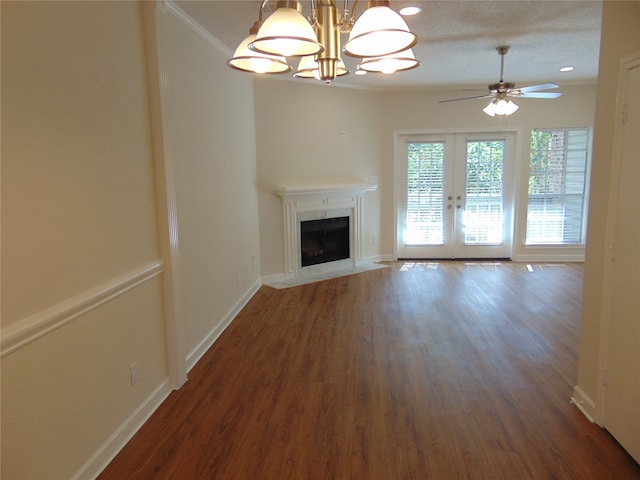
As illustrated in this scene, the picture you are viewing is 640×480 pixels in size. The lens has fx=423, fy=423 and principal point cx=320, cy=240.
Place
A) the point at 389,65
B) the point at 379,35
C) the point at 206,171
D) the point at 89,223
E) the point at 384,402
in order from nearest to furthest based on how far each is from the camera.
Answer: the point at 379,35, the point at 389,65, the point at 89,223, the point at 384,402, the point at 206,171

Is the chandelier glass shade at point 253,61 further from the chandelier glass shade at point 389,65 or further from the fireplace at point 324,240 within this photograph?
the fireplace at point 324,240

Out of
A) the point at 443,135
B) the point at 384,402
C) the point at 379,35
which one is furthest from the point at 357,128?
the point at 379,35

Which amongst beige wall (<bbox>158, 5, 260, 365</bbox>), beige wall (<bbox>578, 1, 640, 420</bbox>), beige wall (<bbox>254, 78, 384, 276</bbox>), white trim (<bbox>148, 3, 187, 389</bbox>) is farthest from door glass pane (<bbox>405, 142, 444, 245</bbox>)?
white trim (<bbox>148, 3, 187, 389</bbox>)

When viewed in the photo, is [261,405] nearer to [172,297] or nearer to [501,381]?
[172,297]

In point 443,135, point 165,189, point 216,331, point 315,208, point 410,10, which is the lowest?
point 216,331

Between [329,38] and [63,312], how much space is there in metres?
1.63

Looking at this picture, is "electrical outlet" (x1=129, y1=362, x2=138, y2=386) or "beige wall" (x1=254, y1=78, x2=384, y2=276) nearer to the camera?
"electrical outlet" (x1=129, y1=362, x2=138, y2=386)

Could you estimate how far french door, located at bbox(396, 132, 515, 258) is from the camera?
22.2ft

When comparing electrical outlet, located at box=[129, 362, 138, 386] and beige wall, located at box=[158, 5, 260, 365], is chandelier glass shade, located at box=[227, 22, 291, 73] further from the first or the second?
electrical outlet, located at box=[129, 362, 138, 386]

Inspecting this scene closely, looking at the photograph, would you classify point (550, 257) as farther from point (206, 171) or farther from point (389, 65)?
point (389, 65)

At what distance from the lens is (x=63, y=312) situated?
1898mm

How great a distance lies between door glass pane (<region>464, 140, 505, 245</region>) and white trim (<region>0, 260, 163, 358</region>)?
5594 mm

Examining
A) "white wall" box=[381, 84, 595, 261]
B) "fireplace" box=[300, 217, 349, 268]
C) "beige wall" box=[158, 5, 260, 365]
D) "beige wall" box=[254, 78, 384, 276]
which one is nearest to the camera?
"beige wall" box=[158, 5, 260, 365]

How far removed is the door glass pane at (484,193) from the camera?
678 cm
